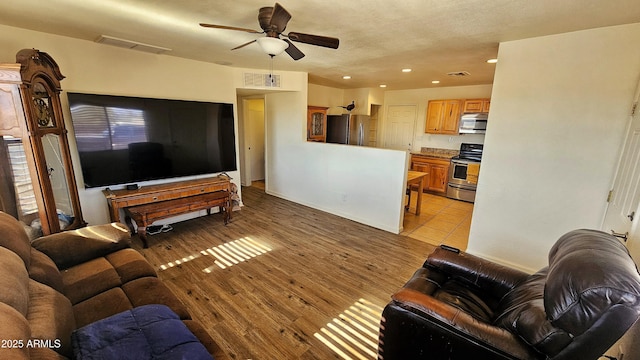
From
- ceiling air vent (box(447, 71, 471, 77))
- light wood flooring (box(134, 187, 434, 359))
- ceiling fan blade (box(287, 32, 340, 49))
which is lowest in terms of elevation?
light wood flooring (box(134, 187, 434, 359))

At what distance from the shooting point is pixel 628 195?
6.32 ft

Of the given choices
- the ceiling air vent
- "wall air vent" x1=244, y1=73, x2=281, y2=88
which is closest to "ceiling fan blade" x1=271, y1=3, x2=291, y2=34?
"wall air vent" x1=244, y1=73, x2=281, y2=88

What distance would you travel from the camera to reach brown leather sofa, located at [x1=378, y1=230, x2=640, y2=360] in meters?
0.95

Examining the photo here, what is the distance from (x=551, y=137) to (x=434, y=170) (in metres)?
3.49

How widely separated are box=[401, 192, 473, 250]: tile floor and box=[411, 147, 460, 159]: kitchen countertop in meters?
1.02

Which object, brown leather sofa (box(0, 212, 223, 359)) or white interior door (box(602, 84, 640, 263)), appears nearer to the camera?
brown leather sofa (box(0, 212, 223, 359))

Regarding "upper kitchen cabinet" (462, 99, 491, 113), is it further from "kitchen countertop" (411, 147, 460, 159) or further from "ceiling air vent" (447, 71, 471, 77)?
"ceiling air vent" (447, 71, 471, 77)

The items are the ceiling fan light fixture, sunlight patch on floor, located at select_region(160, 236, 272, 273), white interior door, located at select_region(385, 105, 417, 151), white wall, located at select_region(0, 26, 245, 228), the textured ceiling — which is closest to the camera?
the textured ceiling

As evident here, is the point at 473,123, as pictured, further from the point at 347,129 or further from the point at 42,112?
the point at 42,112

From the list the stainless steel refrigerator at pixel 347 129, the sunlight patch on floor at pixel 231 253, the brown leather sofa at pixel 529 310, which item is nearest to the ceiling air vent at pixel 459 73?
the stainless steel refrigerator at pixel 347 129

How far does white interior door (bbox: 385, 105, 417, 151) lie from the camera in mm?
6734

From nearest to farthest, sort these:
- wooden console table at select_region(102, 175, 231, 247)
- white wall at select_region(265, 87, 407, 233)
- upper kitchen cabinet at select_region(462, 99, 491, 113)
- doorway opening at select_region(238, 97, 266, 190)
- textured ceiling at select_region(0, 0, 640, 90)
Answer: textured ceiling at select_region(0, 0, 640, 90)
wooden console table at select_region(102, 175, 231, 247)
white wall at select_region(265, 87, 407, 233)
upper kitchen cabinet at select_region(462, 99, 491, 113)
doorway opening at select_region(238, 97, 266, 190)

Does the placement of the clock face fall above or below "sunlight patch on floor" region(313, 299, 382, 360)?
above

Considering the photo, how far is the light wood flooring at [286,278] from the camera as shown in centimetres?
197
